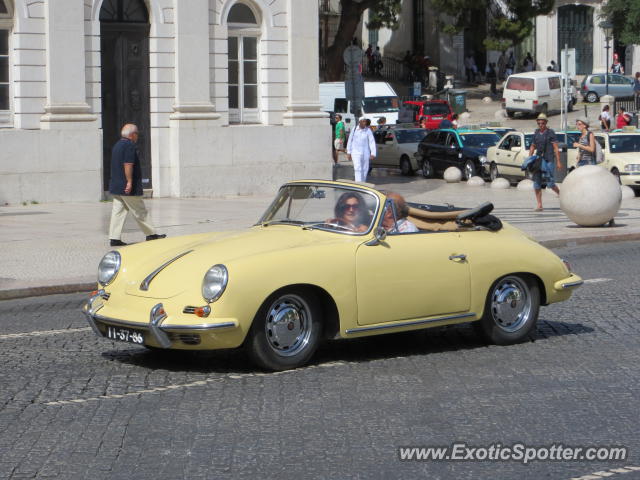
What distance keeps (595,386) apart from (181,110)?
1950 cm

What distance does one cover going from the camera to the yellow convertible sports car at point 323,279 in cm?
866

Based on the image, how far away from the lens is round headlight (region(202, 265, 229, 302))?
8.57 meters

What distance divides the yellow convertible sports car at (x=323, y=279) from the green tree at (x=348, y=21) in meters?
50.0

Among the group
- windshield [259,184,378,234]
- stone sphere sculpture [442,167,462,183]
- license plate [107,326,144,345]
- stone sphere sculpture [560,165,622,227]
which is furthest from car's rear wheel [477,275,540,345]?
stone sphere sculpture [442,167,462,183]

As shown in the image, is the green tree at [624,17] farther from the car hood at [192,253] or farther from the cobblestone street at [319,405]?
the car hood at [192,253]

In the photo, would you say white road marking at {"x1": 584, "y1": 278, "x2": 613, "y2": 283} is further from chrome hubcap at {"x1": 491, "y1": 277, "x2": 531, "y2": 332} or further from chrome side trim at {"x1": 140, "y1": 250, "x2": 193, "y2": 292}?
chrome side trim at {"x1": 140, "y1": 250, "x2": 193, "y2": 292}

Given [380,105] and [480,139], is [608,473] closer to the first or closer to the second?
[480,139]

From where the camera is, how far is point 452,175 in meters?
34.5

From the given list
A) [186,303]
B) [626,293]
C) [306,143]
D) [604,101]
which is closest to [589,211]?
[626,293]

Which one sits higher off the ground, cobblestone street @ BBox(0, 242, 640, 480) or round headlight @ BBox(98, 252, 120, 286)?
round headlight @ BBox(98, 252, 120, 286)

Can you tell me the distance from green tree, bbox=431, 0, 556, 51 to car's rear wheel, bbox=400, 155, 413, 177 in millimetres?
25713

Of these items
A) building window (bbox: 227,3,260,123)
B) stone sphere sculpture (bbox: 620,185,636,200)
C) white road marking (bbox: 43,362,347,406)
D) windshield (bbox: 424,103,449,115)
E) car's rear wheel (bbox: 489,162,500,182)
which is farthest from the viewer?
windshield (bbox: 424,103,449,115)

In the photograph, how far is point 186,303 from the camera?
8656 mm

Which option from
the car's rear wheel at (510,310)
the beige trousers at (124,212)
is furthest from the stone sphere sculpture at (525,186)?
the car's rear wheel at (510,310)
